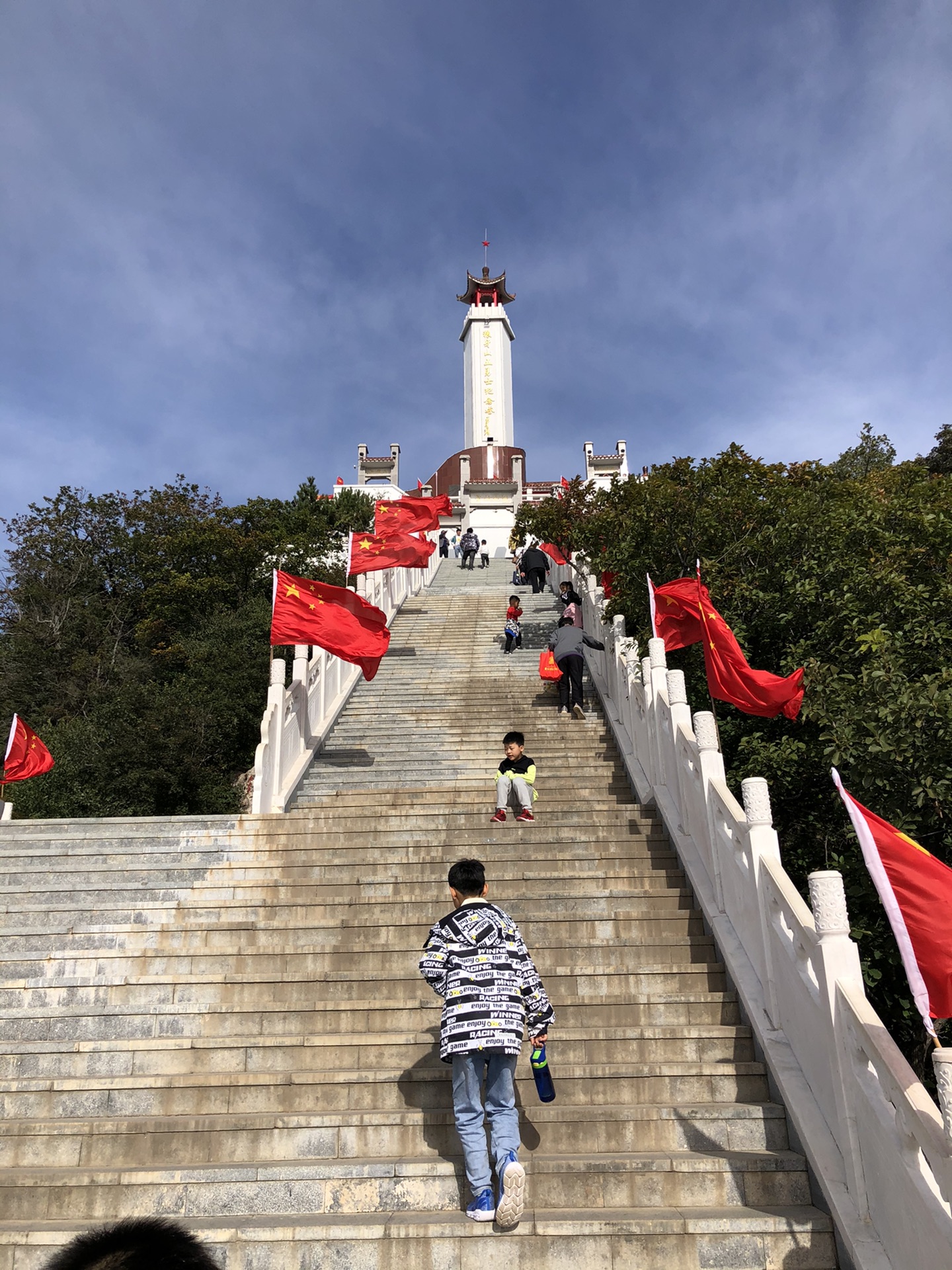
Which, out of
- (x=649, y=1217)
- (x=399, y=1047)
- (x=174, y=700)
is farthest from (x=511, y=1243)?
(x=174, y=700)

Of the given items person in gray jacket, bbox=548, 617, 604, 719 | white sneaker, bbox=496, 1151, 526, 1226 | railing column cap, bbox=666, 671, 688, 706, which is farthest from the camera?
person in gray jacket, bbox=548, 617, 604, 719

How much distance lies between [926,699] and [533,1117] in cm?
392

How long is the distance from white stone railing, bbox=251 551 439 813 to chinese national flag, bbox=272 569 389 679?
238 millimetres

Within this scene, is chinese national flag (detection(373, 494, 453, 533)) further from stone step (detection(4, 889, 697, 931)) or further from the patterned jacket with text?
the patterned jacket with text

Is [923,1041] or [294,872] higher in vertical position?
[294,872]

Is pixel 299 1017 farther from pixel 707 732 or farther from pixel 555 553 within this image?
pixel 555 553

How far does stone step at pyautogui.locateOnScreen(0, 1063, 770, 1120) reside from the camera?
191 inches

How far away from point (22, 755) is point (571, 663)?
6.86 metres

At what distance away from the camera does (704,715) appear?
22.4 ft

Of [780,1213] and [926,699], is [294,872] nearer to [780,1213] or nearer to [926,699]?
[780,1213]

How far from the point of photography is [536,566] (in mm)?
20922

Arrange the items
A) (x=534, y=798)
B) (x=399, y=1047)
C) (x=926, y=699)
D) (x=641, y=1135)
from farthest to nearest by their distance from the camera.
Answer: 1. (x=534, y=798)
2. (x=926, y=699)
3. (x=399, y=1047)
4. (x=641, y=1135)

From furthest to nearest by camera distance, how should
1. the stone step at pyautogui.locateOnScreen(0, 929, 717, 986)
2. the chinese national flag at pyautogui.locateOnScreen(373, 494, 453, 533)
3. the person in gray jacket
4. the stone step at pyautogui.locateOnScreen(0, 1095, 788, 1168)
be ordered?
the chinese national flag at pyautogui.locateOnScreen(373, 494, 453, 533) < the person in gray jacket < the stone step at pyautogui.locateOnScreen(0, 929, 717, 986) < the stone step at pyautogui.locateOnScreen(0, 1095, 788, 1168)

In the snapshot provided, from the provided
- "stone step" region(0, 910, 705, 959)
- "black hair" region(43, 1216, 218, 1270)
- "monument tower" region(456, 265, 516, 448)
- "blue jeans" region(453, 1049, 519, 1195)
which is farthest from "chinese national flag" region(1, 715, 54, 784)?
"monument tower" region(456, 265, 516, 448)
